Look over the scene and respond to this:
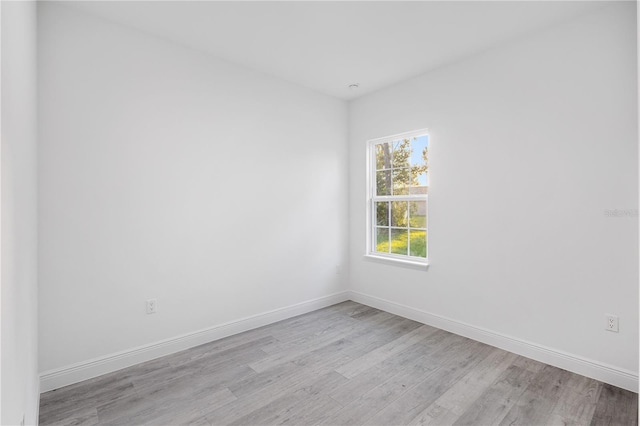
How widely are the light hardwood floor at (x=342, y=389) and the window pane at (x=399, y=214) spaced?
1.36m

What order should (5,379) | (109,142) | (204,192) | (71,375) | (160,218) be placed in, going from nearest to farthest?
(5,379) < (71,375) < (109,142) < (160,218) < (204,192)

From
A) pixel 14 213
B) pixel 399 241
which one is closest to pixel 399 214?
pixel 399 241

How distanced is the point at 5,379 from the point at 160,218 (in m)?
1.85

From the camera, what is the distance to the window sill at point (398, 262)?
352 cm

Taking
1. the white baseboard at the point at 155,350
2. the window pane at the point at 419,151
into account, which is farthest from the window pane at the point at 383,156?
the white baseboard at the point at 155,350

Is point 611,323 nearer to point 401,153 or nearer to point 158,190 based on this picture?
point 401,153

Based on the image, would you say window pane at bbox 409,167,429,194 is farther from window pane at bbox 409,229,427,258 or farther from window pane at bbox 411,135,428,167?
window pane at bbox 409,229,427,258

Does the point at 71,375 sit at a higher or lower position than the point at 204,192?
lower

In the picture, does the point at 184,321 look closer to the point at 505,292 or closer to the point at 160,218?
the point at 160,218

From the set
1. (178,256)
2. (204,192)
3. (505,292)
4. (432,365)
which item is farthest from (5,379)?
(505,292)

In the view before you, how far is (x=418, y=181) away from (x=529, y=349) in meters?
1.92

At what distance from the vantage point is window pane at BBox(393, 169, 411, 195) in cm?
380

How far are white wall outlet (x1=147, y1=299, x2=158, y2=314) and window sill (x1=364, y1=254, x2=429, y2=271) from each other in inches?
97.8

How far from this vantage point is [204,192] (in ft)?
9.86
